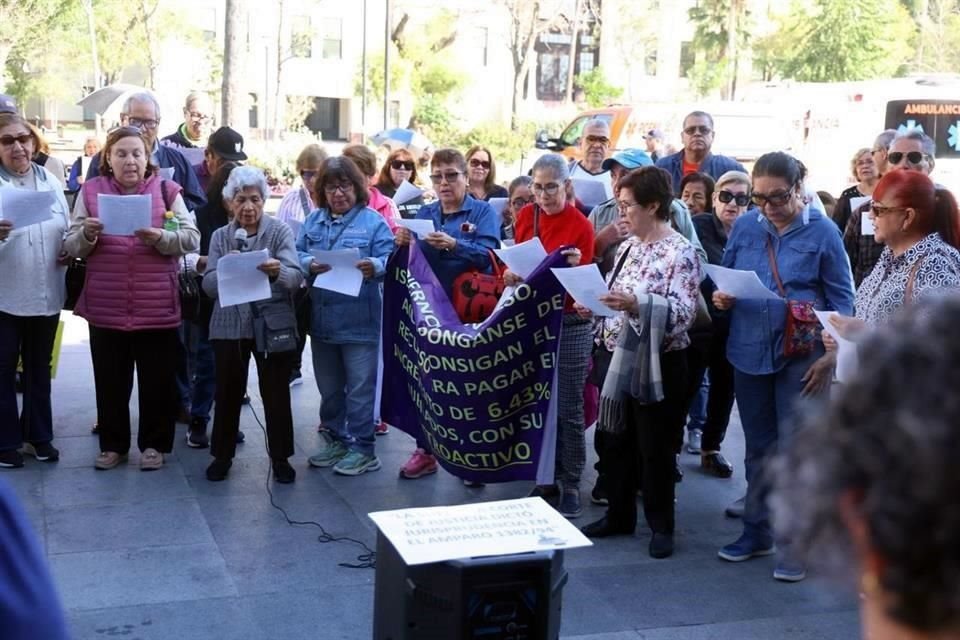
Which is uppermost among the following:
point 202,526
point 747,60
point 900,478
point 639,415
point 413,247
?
point 747,60

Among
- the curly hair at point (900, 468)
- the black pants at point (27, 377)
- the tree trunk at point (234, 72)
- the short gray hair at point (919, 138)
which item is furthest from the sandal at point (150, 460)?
the tree trunk at point (234, 72)

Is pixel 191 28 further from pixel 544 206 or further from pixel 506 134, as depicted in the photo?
pixel 544 206

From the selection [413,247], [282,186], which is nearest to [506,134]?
[282,186]

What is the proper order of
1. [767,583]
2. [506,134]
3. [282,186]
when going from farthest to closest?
1. [506,134]
2. [282,186]
3. [767,583]

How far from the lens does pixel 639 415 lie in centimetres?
559

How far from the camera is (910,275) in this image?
468cm

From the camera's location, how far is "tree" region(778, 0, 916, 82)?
4238 centimetres

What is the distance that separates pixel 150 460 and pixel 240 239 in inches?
55.1

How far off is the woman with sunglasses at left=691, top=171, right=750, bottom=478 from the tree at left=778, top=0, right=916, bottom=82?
3800cm

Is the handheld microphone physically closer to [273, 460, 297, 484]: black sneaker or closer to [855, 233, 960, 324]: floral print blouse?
[273, 460, 297, 484]: black sneaker

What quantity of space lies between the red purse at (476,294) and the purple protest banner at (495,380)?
0.29 feet

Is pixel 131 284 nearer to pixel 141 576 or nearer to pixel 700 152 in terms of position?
pixel 141 576

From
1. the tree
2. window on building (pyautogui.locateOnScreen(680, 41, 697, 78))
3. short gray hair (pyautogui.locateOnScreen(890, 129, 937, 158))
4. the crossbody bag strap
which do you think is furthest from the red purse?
window on building (pyautogui.locateOnScreen(680, 41, 697, 78))

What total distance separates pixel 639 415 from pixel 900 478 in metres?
4.62
